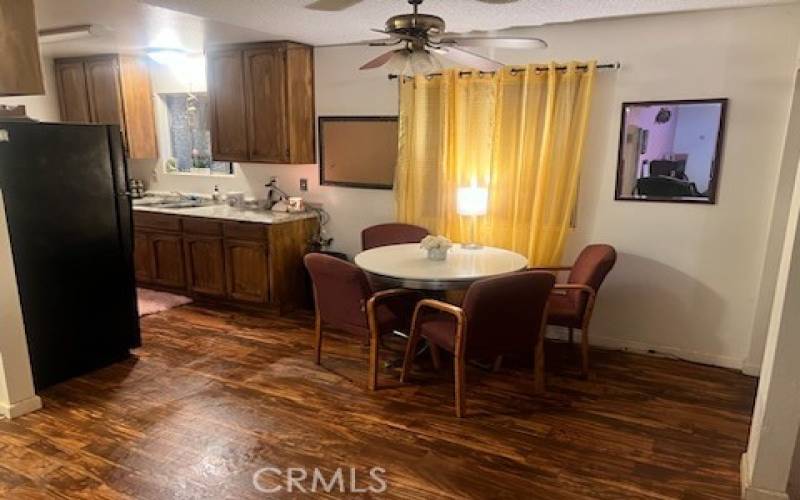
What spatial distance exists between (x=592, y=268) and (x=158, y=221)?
12.6 ft

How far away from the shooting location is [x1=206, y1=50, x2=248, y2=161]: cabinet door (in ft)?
15.2

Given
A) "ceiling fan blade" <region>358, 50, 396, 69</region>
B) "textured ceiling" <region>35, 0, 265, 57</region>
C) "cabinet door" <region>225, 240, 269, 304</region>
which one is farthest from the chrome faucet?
"ceiling fan blade" <region>358, 50, 396, 69</region>

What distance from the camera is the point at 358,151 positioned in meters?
4.54

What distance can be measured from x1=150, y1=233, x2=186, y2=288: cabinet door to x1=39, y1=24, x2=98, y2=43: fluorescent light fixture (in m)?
1.76

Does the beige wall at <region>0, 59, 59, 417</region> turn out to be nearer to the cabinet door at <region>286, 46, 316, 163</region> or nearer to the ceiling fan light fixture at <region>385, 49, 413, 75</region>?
the ceiling fan light fixture at <region>385, 49, 413, 75</region>

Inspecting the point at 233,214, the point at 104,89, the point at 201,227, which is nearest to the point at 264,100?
the point at 233,214

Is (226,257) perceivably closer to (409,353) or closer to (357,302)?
(357,302)

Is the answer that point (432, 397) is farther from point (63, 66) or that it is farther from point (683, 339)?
point (63, 66)

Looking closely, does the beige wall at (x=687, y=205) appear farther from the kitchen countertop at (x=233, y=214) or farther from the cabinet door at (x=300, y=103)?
the kitchen countertop at (x=233, y=214)

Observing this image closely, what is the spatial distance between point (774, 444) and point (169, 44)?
522 cm

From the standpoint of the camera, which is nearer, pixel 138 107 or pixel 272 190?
pixel 272 190

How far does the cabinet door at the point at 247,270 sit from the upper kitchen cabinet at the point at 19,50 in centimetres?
203
